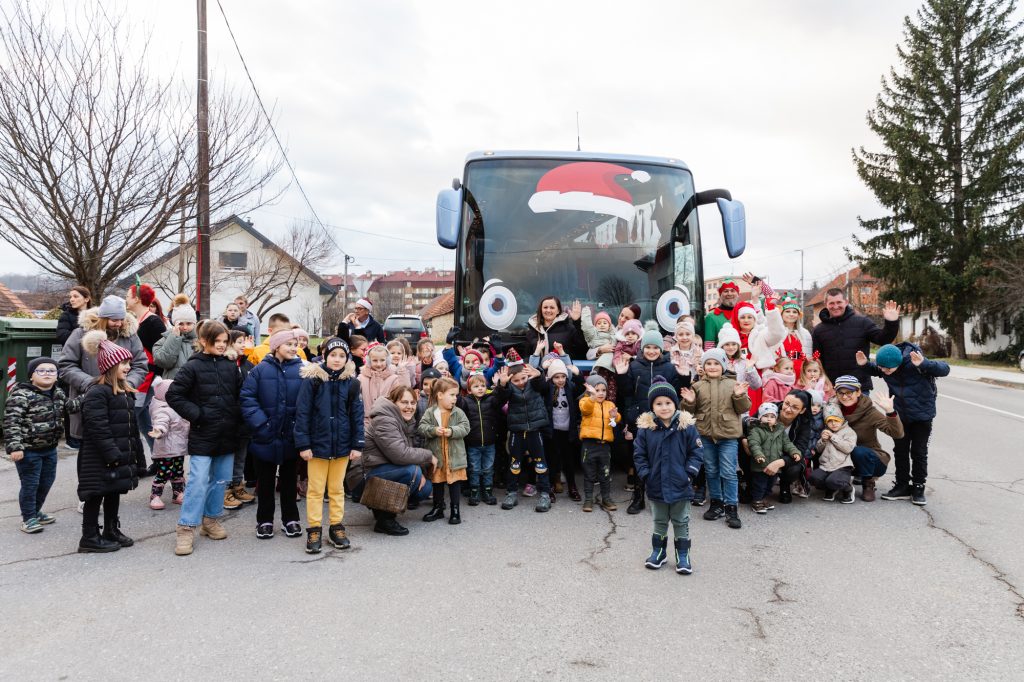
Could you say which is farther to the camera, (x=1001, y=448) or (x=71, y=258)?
(x=71, y=258)

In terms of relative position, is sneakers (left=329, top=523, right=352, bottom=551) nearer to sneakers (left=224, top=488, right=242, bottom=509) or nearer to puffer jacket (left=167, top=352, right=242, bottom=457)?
puffer jacket (left=167, top=352, right=242, bottom=457)

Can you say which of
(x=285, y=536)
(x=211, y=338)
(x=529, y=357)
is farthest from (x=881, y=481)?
(x=211, y=338)

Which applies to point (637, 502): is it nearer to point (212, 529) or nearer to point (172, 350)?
point (212, 529)

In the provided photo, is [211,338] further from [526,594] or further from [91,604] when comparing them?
[526,594]

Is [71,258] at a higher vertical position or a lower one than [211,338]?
higher

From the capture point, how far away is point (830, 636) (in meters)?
3.36

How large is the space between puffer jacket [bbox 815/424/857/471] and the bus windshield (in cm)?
195

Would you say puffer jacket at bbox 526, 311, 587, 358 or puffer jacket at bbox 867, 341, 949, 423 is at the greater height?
puffer jacket at bbox 526, 311, 587, 358

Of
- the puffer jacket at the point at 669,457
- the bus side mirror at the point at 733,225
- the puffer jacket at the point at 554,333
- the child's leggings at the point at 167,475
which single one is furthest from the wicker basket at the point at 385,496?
the bus side mirror at the point at 733,225

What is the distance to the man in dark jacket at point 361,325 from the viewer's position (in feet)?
24.4

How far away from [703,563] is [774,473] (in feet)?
5.58

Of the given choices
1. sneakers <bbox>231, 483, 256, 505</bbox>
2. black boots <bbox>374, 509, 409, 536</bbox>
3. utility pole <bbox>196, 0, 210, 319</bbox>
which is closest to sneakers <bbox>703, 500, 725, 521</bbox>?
black boots <bbox>374, 509, 409, 536</bbox>

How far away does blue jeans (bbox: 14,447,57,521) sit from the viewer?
5.06 metres

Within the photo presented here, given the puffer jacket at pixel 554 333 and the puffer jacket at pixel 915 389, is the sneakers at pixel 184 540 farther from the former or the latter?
the puffer jacket at pixel 915 389
